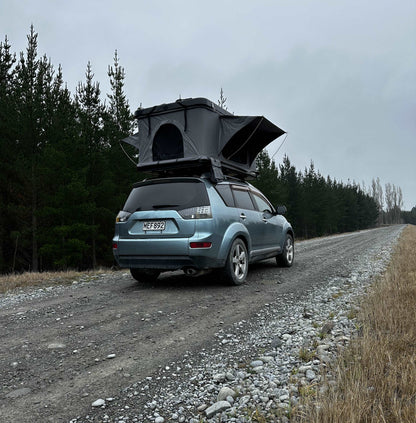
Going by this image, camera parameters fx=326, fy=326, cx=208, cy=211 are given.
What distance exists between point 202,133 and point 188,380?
4.33 metres

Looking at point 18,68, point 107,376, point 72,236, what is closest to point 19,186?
point 72,236

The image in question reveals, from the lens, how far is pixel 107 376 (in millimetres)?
2260

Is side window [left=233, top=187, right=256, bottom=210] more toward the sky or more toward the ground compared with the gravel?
more toward the sky

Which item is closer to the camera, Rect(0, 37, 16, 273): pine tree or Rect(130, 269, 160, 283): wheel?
Rect(130, 269, 160, 283): wheel

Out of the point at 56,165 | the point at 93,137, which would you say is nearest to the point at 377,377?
the point at 56,165

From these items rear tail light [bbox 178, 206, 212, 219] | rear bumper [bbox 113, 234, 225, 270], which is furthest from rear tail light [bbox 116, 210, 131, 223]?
rear tail light [bbox 178, 206, 212, 219]

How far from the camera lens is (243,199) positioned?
6.16m

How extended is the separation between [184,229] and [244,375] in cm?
281

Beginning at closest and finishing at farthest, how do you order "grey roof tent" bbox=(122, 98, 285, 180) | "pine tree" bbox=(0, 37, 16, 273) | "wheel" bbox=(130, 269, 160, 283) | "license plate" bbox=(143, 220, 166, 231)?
"license plate" bbox=(143, 220, 166, 231) < "grey roof tent" bbox=(122, 98, 285, 180) < "wheel" bbox=(130, 269, 160, 283) < "pine tree" bbox=(0, 37, 16, 273)

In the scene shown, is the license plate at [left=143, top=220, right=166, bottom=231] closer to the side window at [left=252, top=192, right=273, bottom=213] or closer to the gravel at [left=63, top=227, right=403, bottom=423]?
the gravel at [left=63, top=227, right=403, bottom=423]

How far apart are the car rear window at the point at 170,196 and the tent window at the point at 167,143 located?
100 cm

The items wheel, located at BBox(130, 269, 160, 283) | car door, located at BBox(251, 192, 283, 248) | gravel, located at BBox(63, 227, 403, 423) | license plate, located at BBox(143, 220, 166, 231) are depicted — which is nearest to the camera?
gravel, located at BBox(63, 227, 403, 423)

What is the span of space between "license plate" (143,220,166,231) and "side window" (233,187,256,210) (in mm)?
1484

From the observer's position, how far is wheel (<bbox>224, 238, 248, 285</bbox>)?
17.0 feet
